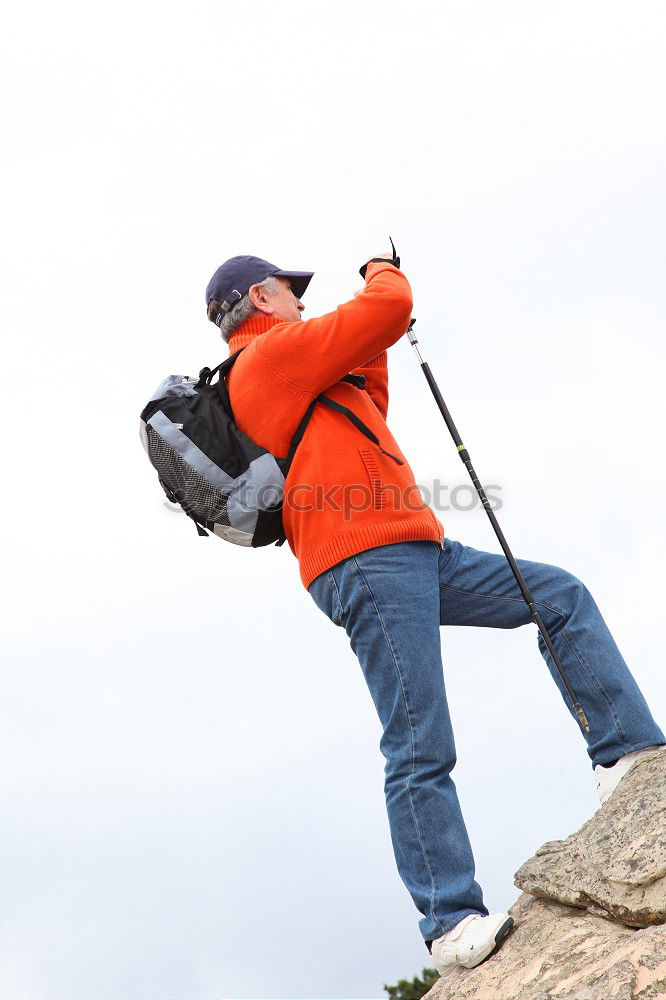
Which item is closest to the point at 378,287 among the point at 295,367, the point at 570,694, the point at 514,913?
the point at 295,367


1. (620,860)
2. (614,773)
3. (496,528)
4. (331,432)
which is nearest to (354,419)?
(331,432)

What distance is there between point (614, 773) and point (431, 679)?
1.33 metres

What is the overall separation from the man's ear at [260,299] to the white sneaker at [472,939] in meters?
3.43

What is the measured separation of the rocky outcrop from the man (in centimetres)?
16

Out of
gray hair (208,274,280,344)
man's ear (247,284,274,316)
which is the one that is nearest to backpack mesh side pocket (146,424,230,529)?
gray hair (208,274,280,344)

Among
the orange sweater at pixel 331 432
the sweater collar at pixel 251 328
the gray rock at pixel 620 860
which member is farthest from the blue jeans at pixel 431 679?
the sweater collar at pixel 251 328

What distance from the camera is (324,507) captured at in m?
5.56

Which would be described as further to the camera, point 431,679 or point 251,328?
point 251,328

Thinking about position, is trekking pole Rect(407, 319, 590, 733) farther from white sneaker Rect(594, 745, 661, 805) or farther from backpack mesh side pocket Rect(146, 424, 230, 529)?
backpack mesh side pocket Rect(146, 424, 230, 529)

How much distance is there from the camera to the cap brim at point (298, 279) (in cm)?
620

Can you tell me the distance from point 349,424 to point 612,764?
2405mm

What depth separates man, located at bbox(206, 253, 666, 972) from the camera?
17.4 feet

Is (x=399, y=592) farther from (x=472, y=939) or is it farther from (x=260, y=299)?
(x=260, y=299)

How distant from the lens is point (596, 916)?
5.37 m
